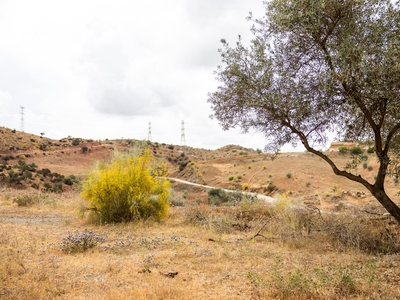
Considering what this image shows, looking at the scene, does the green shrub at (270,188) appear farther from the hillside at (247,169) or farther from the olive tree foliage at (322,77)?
the olive tree foliage at (322,77)

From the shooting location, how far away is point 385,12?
8164mm

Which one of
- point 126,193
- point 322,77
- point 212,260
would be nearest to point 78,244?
point 212,260

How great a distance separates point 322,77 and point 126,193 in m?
10.4

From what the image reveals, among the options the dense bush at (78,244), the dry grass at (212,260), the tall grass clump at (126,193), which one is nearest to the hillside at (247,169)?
the tall grass clump at (126,193)

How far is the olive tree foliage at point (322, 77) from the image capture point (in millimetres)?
7578

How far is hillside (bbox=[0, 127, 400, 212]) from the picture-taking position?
97.1ft

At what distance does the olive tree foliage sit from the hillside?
5951 millimetres

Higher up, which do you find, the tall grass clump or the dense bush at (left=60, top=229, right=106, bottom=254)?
the tall grass clump

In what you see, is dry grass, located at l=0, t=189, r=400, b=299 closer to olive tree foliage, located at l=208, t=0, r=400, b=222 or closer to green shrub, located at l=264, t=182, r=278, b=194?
olive tree foliage, located at l=208, t=0, r=400, b=222

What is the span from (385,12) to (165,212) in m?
11.9

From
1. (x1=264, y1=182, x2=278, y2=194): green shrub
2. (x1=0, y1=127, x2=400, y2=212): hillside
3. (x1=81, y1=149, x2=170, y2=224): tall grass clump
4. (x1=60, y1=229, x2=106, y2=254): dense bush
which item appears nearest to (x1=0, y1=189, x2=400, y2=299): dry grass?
(x1=60, y1=229, x2=106, y2=254): dense bush

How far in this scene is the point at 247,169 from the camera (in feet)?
152

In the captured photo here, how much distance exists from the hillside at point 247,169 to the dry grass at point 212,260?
4828 millimetres

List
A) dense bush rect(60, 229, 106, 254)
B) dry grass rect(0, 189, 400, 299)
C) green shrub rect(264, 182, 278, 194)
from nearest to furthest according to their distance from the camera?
dry grass rect(0, 189, 400, 299) < dense bush rect(60, 229, 106, 254) < green shrub rect(264, 182, 278, 194)
